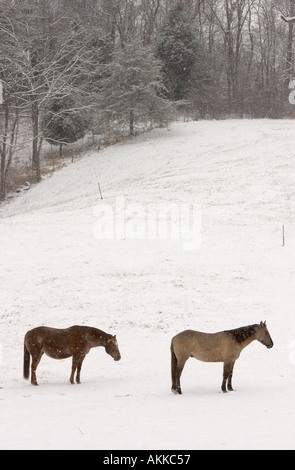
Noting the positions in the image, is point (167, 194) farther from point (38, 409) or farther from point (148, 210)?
point (38, 409)

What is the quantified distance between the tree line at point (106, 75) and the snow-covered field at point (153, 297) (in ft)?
24.1

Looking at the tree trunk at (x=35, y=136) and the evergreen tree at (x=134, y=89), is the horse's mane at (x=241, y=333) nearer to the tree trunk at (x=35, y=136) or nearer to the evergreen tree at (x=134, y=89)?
the tree trunk at (x=35, y=136)

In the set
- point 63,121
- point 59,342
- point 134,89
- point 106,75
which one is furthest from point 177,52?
point 59,342

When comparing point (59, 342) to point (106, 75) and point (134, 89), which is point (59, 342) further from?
point (106, 75)

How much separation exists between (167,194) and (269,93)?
104 ft

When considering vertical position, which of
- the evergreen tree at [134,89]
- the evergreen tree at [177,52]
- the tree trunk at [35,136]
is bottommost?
the tree trunk at [35,136]

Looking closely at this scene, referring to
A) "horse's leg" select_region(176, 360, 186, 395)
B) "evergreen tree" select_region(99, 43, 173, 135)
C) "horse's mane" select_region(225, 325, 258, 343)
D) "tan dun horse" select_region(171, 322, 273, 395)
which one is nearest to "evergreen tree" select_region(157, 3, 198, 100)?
"evergreen tree" select_region(99, 43, 173, 135)

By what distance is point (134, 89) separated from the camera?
4697cm

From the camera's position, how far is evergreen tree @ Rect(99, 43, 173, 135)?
47.7 metres

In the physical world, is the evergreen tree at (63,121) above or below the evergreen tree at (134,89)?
below

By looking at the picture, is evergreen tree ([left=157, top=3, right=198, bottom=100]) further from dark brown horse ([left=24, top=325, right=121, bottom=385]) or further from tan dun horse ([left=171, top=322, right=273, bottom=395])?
tan dun horse ([left=171, top=322, right=273, bottom=395])

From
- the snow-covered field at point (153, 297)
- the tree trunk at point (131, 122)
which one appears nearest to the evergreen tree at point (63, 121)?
the tree trunk at point (131, 122)

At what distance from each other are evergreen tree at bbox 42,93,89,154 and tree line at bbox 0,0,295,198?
0.32ft

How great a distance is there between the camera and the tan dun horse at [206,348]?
400 inches
